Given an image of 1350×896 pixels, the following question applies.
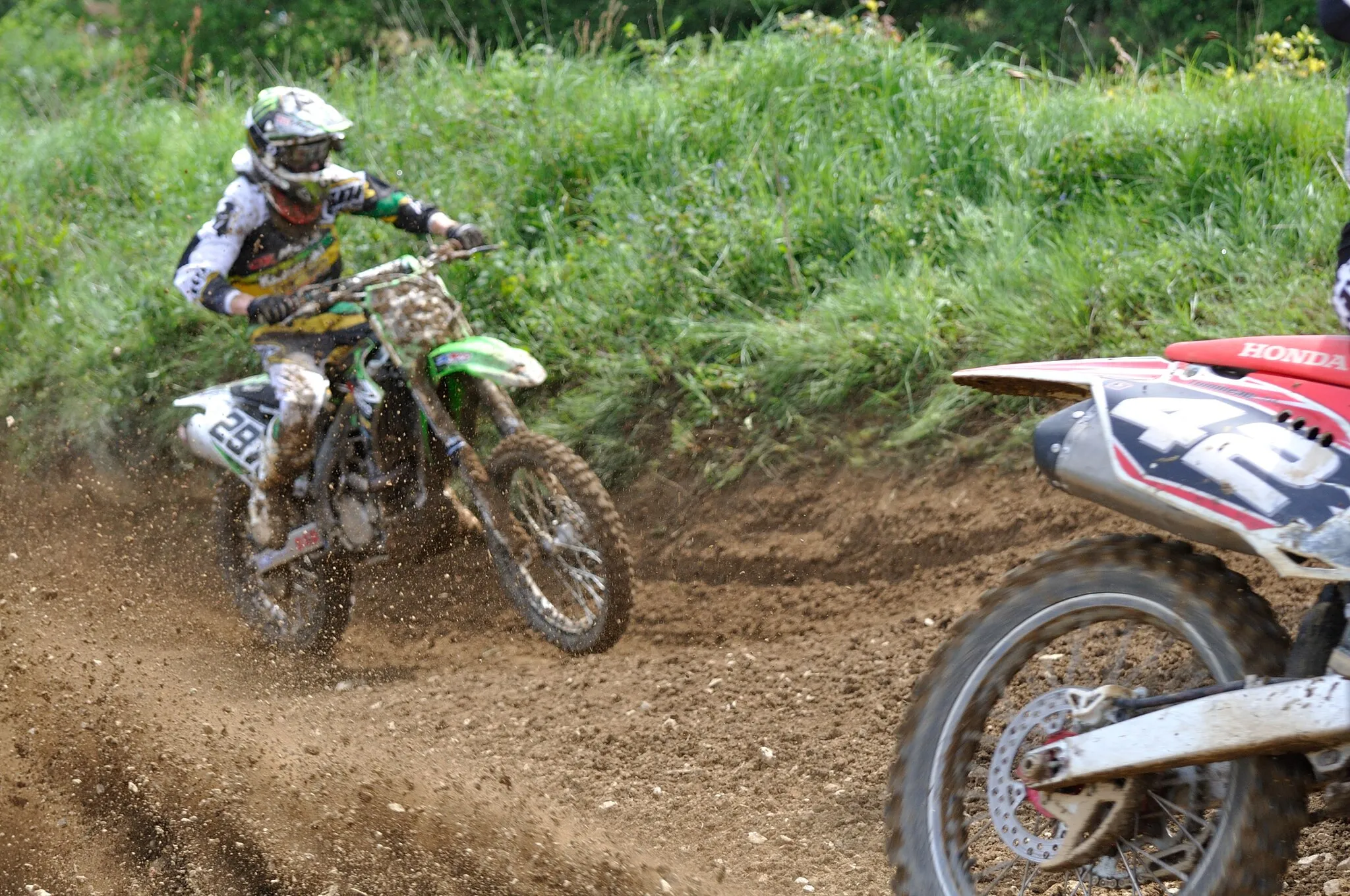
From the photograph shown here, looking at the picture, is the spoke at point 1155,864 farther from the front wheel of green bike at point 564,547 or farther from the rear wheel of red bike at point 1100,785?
the front wheel of green bike at point 564,547

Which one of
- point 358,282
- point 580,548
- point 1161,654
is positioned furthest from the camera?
point 358,282

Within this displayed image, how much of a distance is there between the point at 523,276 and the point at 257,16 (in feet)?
36.8

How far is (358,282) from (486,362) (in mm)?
637

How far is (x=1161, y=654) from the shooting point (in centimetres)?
255

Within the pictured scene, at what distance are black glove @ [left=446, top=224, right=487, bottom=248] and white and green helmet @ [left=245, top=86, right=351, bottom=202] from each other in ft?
1.97

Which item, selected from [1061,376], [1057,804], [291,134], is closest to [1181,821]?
[1057,804]

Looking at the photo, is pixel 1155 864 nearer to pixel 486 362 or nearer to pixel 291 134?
pixel 486 362

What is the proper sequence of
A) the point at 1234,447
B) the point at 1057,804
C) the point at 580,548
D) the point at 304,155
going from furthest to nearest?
the point at 304,155 → the point at 580,548 → the point at 1057,804 → the point at 1234,447

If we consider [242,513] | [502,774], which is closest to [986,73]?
[242,513]

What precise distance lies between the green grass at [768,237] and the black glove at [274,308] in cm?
154

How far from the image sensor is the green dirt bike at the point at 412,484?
4988 mm

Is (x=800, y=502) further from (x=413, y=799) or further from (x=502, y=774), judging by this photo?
(x=413, y=799)

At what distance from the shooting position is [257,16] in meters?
16.5

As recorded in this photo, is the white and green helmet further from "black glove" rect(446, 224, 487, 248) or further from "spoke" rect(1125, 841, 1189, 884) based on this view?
"spoke" rect(1125, 841, 1189, 884)
